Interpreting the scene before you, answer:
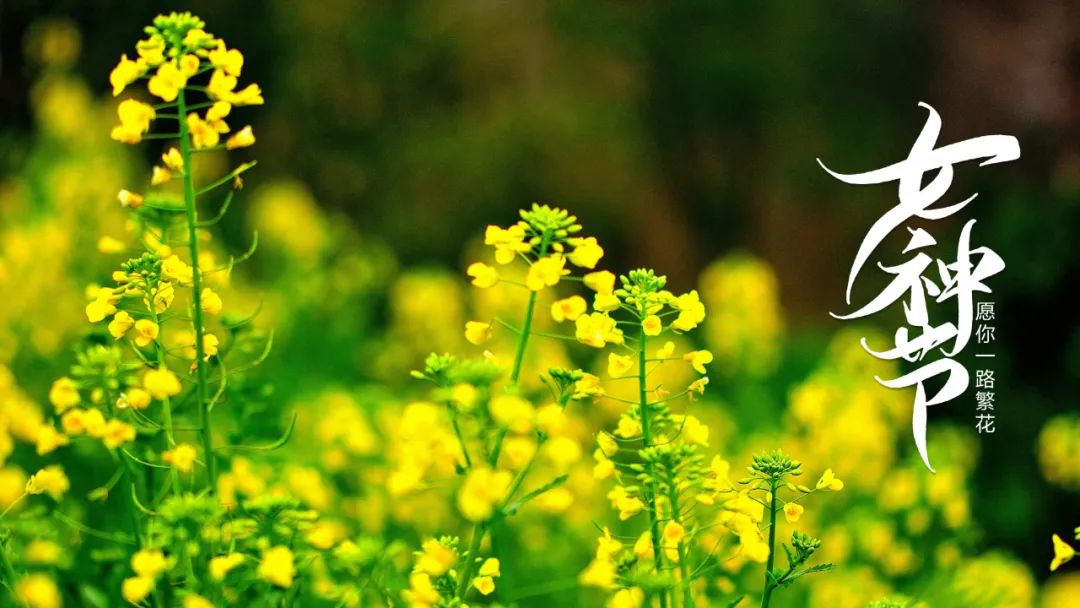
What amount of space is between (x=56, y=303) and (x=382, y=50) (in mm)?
5350

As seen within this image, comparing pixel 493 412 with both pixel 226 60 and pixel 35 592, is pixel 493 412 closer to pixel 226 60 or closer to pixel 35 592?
pixel 226 60

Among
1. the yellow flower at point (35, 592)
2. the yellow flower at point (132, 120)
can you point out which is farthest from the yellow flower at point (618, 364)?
the yellow flower at point (35, 592)

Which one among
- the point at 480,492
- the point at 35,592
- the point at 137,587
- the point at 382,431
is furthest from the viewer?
the point at 382,431

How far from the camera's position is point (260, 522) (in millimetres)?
1740

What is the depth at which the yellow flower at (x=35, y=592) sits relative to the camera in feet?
5.94

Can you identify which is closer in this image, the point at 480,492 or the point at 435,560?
the point at 480,492

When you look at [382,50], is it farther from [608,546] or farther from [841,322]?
[608,546]

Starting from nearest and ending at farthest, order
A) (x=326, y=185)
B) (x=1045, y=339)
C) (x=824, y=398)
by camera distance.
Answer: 1. (x=824, y=398)
2. (x=1045, y=339)
3. (x=326, y=185)

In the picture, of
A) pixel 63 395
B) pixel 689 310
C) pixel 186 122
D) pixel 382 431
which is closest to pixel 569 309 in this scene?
pixel 689 310

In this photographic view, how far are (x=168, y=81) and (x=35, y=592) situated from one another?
889mm

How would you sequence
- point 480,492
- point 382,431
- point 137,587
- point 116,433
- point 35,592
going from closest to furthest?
1. point 480,492
2. point 137,587
3. point 116,433
4. point 35,592
5. point 382,431

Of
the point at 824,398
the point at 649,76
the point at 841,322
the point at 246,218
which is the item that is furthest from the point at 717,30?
the point at 824,398

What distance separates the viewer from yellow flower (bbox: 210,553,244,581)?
1564mm

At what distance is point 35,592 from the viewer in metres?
1.86
